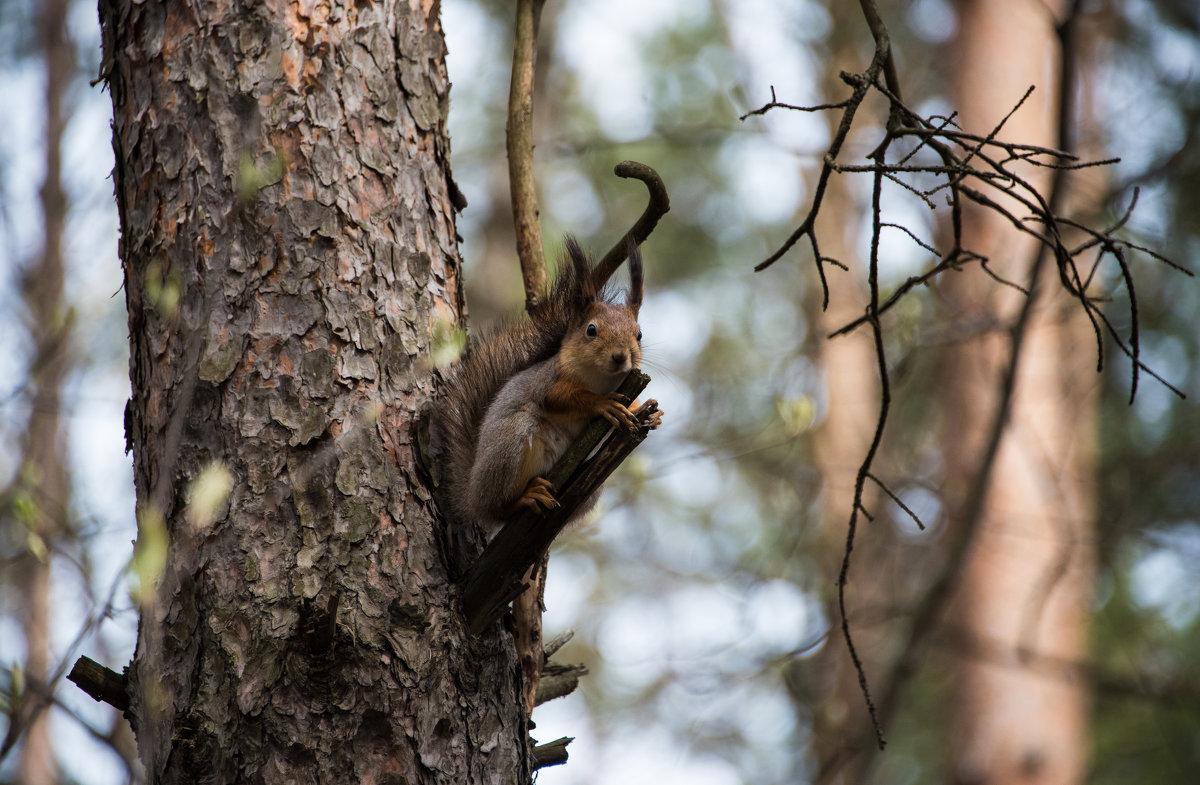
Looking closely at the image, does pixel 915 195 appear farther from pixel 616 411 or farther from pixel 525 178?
pixel 525 178

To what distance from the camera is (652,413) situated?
205 cm

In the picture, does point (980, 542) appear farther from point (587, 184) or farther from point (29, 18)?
point (29, 18)

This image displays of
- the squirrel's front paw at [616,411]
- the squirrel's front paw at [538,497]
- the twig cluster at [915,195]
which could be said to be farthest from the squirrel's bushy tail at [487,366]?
the twig cluster at [915,195]

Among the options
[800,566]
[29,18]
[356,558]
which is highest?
[29,18]

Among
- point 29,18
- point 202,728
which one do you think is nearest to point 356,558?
point 202,728

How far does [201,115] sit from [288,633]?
1.09 metres

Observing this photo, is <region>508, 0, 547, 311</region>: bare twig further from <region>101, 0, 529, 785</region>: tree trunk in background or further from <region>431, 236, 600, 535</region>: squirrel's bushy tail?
<region>101, 0, 529, 785</region>: tree trunk in background

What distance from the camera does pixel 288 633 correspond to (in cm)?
177

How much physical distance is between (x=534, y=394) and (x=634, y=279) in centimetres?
43

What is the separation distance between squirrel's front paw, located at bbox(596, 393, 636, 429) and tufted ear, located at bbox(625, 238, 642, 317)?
0.43m

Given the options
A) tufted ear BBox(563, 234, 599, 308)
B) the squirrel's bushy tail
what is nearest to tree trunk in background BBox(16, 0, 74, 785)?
the squirrel's bushy tail

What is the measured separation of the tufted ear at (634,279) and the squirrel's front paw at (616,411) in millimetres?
426

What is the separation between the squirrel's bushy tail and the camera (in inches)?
83.5

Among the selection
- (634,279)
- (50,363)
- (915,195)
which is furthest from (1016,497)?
(50,363)
